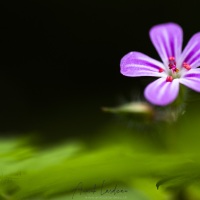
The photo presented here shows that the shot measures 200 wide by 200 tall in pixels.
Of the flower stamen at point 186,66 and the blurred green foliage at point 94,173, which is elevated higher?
the flower stamen at point 186,66

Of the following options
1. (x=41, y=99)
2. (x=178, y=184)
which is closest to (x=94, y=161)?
(x=178, y=184)

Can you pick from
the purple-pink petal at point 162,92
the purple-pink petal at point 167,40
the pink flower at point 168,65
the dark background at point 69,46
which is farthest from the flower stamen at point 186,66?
the dark background at point 69,46

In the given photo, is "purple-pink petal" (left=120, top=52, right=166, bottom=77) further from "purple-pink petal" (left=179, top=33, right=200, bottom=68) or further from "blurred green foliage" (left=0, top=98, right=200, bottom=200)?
"blurred green foliage" (left=0, top=98, right=200, bottom=200)

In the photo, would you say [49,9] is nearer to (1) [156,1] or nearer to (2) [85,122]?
(1) [156,1]

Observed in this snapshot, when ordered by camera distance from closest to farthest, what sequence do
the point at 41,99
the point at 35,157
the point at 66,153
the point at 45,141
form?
the point at 35,157 < the point at 66,153 < the point at 45,141 < the point at 41,99

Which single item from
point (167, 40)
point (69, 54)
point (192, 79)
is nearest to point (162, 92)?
point (192, 79)

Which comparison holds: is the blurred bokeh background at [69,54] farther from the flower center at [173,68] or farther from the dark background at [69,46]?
the flower center at [173,68]

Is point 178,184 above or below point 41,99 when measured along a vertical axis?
below
